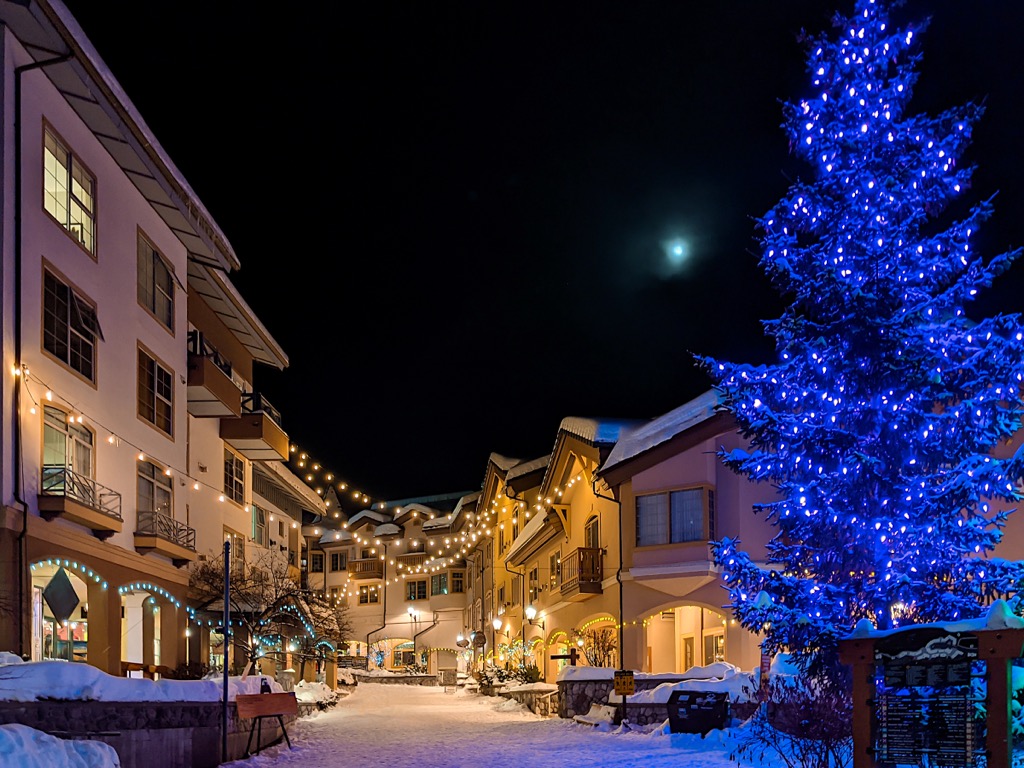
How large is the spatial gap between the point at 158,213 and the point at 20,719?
1580 centimetres

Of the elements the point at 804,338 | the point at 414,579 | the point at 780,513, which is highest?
the point at 804,338

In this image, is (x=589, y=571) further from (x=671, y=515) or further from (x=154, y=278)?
(x=154, y=278)

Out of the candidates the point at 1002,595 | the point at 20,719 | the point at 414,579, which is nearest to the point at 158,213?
the point at 20,719

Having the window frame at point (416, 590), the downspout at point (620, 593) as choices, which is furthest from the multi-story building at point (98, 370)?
the window frame at point (416, 590)

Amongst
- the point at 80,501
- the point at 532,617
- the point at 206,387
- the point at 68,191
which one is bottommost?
the point at 532,617

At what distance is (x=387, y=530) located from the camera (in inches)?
3105

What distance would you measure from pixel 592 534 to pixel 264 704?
1713cm

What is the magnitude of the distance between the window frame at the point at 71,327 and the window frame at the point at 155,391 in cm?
271

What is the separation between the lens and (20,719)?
12.7 m

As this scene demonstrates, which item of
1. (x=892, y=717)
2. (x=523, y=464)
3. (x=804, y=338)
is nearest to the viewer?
(x=892, y=717)

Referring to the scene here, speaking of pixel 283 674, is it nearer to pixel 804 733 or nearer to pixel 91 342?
pixel 91 342

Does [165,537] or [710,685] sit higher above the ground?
[165,537]

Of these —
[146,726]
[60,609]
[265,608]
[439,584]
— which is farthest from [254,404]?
[439,584]

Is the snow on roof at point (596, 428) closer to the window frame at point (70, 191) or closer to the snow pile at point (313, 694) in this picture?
the snow pile at point (313, 694)
